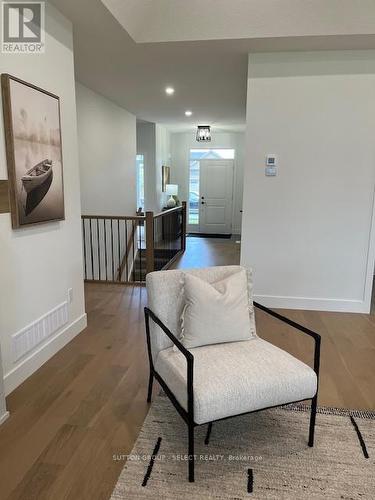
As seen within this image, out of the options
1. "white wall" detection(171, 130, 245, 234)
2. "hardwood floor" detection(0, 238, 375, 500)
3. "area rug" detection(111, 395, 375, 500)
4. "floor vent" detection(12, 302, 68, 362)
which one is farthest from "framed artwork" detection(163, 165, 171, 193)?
"area rug" detection(111, 395, 375, 500)

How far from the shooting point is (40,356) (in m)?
2.57

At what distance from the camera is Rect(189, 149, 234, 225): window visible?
9438 mm

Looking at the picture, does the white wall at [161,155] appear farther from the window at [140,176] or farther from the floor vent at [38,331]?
the floor vent at [38,331]

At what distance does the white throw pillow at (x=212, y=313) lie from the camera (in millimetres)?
1869

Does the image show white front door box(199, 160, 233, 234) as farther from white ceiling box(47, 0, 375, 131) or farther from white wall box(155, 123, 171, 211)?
white ceiling box(47, 0, 375, 131)

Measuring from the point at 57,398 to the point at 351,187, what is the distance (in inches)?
129

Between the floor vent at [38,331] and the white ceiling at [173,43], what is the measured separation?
7.48 ft

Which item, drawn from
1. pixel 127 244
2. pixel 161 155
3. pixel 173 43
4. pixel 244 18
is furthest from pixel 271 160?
pixel 161 155

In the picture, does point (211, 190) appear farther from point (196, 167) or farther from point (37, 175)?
point (37, 175)

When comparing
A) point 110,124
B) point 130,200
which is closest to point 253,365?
point 110,124

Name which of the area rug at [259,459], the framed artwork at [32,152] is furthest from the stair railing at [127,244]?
the area rug at [259,459]

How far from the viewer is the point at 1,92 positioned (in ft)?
6.73

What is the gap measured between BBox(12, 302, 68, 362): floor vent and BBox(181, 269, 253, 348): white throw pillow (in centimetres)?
118

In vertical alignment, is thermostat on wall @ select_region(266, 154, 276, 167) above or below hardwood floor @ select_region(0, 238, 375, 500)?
above
